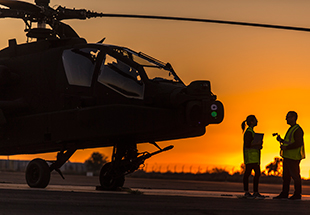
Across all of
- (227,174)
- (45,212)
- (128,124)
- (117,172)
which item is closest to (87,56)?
(128,124)

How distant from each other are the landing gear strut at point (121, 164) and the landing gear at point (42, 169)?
1.06 m

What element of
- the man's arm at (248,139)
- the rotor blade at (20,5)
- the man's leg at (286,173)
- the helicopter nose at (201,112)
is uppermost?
the rotor blade at (20,5)

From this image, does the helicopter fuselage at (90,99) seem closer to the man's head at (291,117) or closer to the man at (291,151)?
the man at (291,151)

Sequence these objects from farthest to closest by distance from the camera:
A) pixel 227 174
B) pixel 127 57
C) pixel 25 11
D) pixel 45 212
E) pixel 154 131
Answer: pixel 227 174 < pixel 25 11 < pixel 127 57 < pixel 154 131 < pixel 45 212

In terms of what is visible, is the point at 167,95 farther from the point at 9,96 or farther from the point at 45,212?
the point at 45,212

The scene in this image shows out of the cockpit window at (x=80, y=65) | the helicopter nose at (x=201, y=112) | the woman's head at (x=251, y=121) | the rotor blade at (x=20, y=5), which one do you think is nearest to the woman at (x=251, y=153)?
the woman's head at (x=251, y=121)

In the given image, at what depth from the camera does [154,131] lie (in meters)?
12.1

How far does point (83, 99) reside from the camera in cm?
1291

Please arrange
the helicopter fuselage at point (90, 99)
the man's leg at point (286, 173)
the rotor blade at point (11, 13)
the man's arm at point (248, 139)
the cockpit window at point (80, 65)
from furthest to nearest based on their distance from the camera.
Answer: the rotor blade at point (11, 13), the man's arm at point (248, 139), the man's leg at point (286, 173), the cockpit window at point (80, 65), the helicopter fuselage at point (90, 99)

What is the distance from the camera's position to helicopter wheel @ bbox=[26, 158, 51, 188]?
1334 cm

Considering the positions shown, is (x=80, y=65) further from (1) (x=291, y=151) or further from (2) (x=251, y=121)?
(1) (x=291, y=151)

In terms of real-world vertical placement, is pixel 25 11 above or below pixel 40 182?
above

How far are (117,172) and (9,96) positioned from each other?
135 inches

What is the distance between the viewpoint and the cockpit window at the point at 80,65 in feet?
42.6
